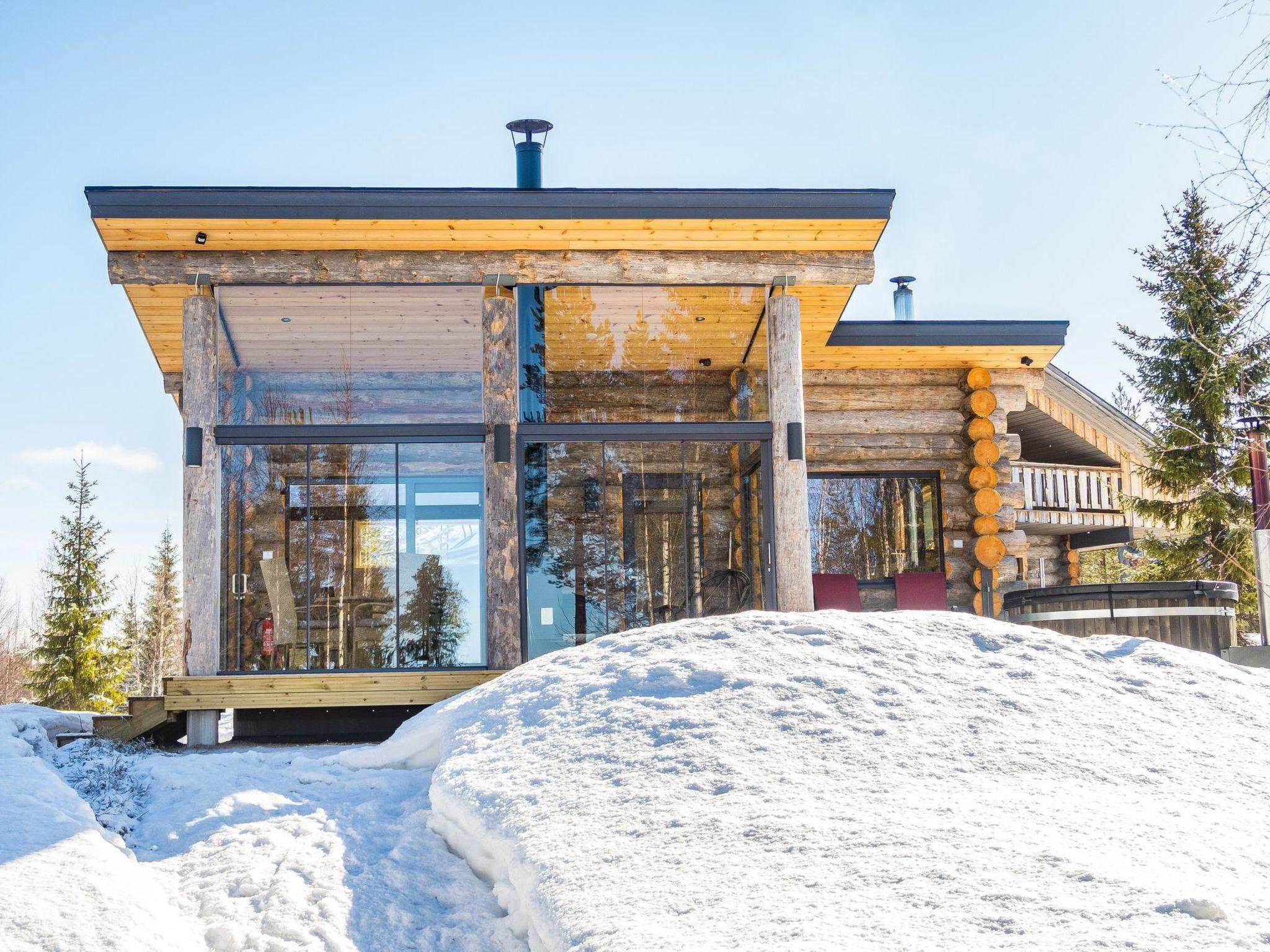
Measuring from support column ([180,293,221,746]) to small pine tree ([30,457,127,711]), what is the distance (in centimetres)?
1776

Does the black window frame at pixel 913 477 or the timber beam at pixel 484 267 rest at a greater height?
the timber beam at pixel 484 267

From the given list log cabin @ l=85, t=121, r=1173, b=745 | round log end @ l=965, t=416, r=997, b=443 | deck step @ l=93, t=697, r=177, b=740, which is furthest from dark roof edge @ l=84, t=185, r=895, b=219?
round log end @ l=965, t=416, r=997, b=443

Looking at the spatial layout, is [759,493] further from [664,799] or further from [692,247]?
[664,799]

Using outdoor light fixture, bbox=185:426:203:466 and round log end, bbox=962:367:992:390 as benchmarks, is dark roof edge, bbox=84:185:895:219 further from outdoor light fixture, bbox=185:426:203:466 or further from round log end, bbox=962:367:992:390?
round log end, bbox=962:367:992:390

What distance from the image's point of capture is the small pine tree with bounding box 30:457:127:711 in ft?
81.0

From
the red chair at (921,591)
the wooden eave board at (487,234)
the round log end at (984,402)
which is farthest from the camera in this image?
the round log end at (984,402)

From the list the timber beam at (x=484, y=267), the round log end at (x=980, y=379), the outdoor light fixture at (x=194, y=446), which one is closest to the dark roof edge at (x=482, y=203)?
the timber beam at (x=484, y=267)

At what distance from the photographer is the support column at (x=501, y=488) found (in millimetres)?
9148

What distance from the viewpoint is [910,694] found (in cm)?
464

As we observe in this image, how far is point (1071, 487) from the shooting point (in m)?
16.3

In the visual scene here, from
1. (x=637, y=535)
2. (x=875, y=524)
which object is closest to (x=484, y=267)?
(x=637, y=535)

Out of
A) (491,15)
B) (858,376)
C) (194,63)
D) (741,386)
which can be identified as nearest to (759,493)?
(741,386)

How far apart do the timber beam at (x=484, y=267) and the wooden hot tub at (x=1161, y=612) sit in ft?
11.6

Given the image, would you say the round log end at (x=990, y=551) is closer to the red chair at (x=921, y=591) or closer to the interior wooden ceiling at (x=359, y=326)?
the red chair at (x=921, y=591)
